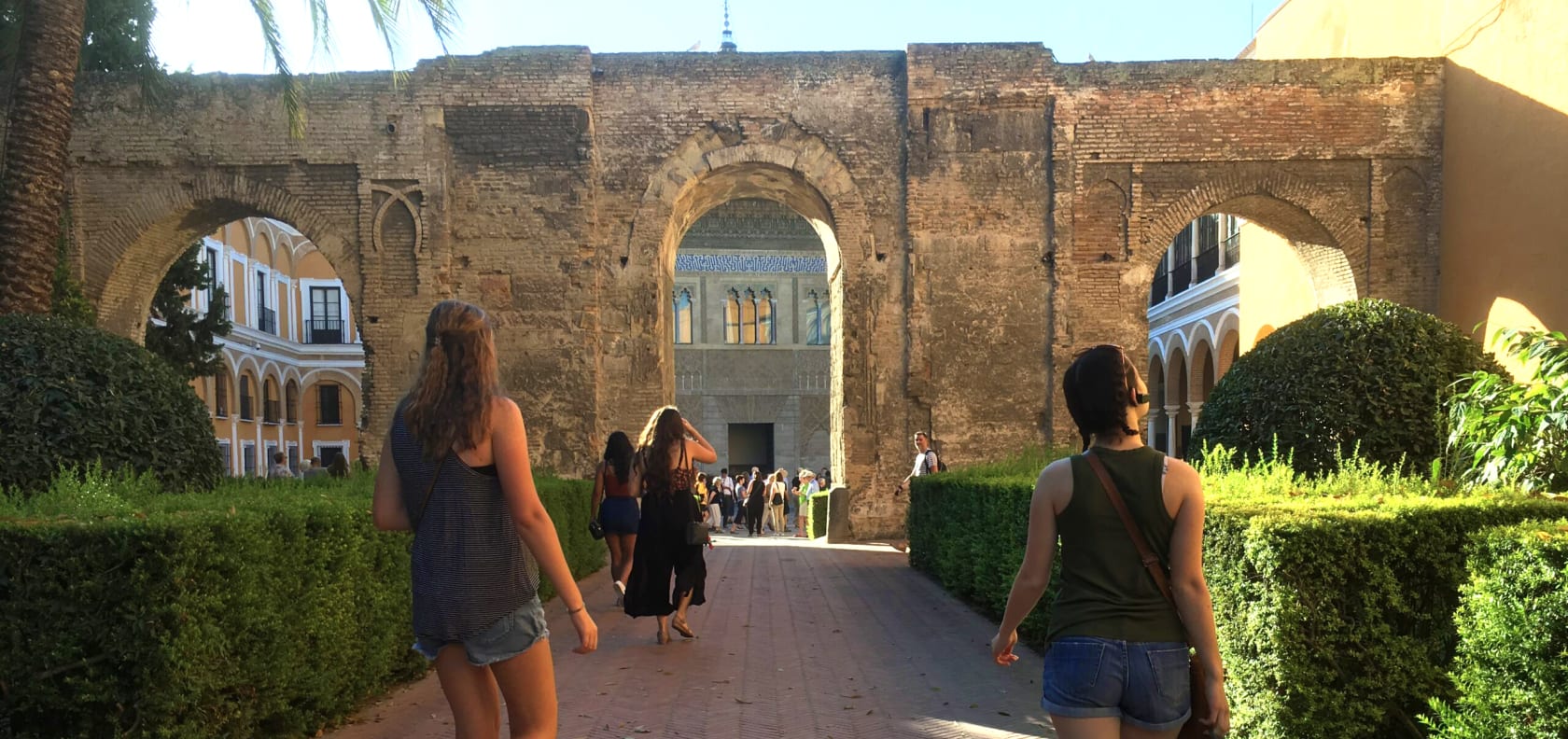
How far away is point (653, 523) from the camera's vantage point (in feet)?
24.1

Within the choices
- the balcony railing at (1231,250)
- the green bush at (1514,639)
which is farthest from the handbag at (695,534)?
the balcony railing at (1231,250)

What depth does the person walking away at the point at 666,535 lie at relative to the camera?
286 inches

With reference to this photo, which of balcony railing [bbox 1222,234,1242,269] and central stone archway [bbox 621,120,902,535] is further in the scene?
balcony railing [bbox 1222,234,1242,269]

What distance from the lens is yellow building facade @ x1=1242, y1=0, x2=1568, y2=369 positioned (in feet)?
40.5

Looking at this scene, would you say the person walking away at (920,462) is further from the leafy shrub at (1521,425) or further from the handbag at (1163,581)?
the handbag at (1163,581)

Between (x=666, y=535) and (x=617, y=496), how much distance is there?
1398mm

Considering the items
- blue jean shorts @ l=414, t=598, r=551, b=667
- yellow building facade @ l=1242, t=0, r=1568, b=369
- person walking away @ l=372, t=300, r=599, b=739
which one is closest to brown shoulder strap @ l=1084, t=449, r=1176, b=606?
person walking away @ l=372, t=300, r=599, b=739

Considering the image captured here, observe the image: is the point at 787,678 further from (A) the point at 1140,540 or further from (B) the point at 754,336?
(B) the point at 754,336

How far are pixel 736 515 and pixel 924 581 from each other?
13525 millimetres

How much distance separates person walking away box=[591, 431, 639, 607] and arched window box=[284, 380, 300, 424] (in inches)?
1250

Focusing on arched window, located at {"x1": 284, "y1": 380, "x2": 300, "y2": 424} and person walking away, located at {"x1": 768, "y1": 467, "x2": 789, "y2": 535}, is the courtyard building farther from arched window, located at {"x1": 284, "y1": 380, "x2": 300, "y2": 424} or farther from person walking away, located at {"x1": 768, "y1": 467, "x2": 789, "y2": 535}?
arched window, located at {"x1": 284, "y1": 380, "x2": 300, "y2": 424}

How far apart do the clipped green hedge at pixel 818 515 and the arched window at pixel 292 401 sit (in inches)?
979

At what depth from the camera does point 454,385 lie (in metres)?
2.95

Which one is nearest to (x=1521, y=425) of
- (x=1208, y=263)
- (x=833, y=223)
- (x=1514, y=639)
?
(x=1514, y=639)
